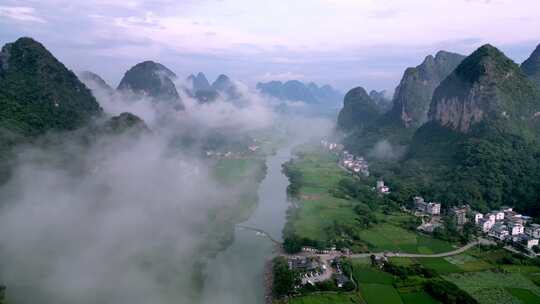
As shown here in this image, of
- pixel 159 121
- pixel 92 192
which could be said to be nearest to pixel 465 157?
pixel 92 192

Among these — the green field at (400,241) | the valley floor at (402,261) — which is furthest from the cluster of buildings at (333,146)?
the green field at (400,241)

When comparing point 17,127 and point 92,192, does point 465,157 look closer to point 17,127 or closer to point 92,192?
point 92,192

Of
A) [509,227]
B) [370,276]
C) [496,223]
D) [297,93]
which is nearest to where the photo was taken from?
[370,276]

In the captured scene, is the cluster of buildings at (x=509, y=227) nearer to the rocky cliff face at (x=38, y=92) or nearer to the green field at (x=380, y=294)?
the green field at (x=380, y=294)

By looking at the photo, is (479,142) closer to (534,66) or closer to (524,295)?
(524,295)

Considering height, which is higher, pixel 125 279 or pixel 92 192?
pixel 92 192

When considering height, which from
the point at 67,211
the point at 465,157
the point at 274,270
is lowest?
the point at 274,270

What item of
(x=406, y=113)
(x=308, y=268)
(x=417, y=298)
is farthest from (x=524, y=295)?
(x=406, y=113)
